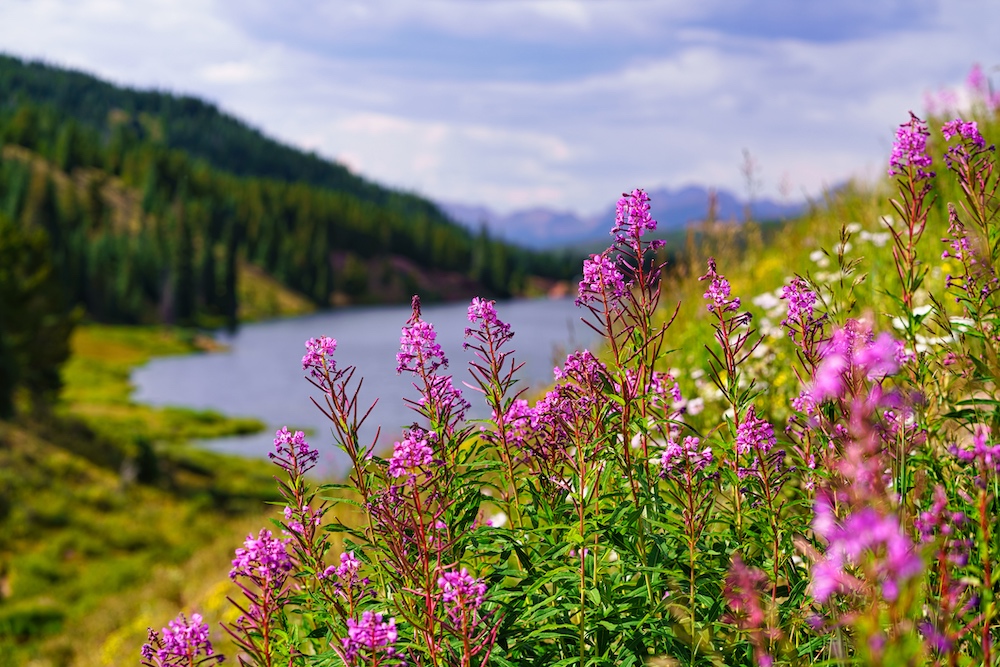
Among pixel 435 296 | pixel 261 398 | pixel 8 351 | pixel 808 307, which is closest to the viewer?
pixel 808 307

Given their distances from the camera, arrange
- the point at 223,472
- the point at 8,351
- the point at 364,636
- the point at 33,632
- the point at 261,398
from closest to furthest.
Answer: the point at 364,636, the point at 33,632, the point at 8,351, the point at 223,472, the point at 261,398

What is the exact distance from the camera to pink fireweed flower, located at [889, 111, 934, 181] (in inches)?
116

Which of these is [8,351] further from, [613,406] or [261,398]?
[613,406]

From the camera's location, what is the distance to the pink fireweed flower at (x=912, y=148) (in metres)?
2.95

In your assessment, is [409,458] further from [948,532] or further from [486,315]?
[948,532]

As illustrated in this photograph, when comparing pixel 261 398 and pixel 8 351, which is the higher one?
pixel 8 351

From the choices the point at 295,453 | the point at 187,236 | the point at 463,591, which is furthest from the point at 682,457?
the point at 187,236

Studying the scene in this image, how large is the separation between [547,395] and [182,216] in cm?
14809

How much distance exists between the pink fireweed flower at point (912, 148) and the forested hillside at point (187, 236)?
9252 cm

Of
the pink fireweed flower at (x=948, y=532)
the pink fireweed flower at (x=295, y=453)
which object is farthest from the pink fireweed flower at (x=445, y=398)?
the pink fireweed flower at (x=948, y=532)

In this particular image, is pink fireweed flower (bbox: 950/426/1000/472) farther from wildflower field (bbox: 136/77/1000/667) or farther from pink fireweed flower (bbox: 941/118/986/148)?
pink fireweed flower (bbox: 941/118/986/148)

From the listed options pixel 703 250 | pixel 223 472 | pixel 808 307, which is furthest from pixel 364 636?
pixel 223 472

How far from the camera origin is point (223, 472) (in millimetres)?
43938

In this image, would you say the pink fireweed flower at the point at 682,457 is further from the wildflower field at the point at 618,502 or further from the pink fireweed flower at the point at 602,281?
the pink fireweed flower at the point at 602,281
